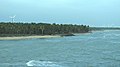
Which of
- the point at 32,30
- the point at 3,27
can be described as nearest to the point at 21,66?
the point at 3,27

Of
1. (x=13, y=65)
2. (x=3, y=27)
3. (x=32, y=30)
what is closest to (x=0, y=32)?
(x=3, y=27)

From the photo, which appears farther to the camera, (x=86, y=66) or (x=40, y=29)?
(x=40, y=29)

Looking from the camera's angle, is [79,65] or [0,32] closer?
[79,65]

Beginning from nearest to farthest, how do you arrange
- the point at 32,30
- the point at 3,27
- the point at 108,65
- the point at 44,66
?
the point at 44,66
the point at 108,65
the point at 3,27
the point at 32,30

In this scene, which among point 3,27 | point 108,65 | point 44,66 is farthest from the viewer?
point 3,27

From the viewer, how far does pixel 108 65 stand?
1900 inches

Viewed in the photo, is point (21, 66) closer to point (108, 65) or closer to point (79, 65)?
point (79, 65)

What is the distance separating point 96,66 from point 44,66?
742 centimetres

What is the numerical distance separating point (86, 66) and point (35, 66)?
23.6ft

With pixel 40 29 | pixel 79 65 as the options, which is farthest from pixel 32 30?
pixel 79 65

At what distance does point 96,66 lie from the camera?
46938mm

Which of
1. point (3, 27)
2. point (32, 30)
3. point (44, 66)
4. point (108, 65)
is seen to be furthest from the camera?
point (32, 30)

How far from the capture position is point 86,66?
154 feet

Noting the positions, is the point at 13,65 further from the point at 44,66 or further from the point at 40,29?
the point at 40,29
